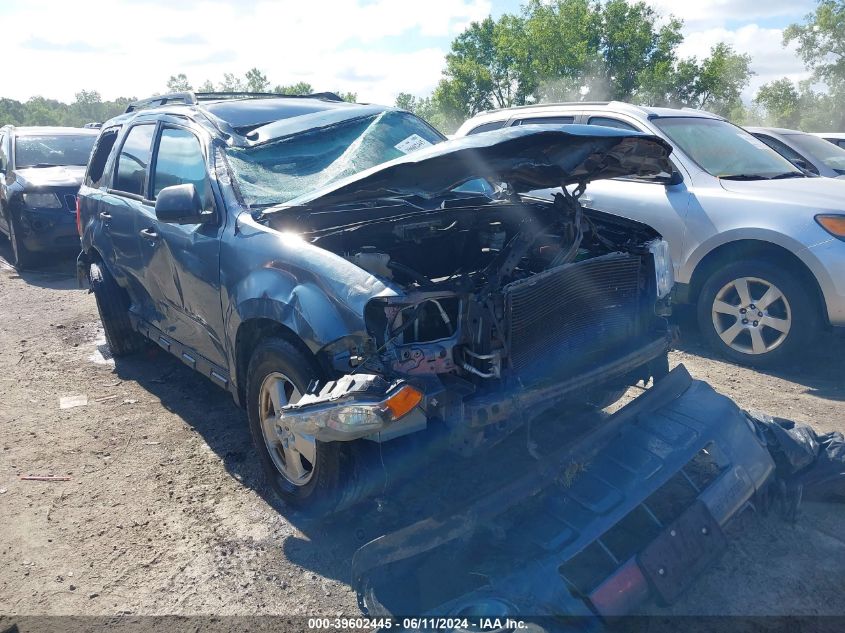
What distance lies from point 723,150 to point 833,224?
1418mm

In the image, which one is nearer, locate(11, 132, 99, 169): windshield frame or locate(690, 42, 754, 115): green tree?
locate(11, 132, 99, 169): windshield frame

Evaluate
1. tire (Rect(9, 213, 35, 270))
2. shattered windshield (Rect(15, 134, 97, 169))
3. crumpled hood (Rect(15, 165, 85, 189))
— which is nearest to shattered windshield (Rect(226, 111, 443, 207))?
crumpled hood (Rect(15, 165, 85, 189))

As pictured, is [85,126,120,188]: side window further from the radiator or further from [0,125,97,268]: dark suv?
the radiator

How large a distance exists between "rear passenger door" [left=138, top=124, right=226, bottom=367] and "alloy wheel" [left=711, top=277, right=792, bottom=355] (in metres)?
3.72

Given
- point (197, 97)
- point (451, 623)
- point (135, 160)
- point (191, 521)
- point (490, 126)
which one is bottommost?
point (191, 521)

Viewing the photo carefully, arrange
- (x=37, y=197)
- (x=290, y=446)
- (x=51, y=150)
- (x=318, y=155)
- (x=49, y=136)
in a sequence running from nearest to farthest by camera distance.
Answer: (x=290, y=446), (x=318, y=155), (x=37, y=197), (x=51, y=150), (x=49, y=136)

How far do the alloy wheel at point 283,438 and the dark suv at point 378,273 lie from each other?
0.01 meters

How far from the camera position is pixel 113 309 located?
510 centimetres

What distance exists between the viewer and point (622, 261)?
320 centimetres

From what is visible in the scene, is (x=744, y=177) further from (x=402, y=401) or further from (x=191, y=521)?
(x=191, y=521)

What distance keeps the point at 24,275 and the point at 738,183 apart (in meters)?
8.75

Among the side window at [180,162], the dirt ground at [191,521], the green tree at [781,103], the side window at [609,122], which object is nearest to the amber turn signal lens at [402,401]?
the dirt ground at [191,521]

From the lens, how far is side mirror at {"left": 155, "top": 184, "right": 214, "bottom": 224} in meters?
3.27

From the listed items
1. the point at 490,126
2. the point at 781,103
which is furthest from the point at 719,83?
the point at 490,126
